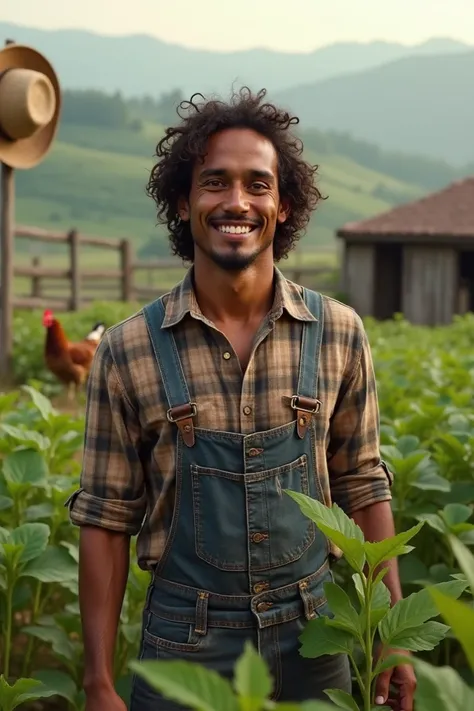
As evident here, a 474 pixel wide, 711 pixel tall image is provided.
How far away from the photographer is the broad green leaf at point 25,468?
354 cm

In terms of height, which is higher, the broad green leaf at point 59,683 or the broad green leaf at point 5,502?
the broad green leaf at point 5,502

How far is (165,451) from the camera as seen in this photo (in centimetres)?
249

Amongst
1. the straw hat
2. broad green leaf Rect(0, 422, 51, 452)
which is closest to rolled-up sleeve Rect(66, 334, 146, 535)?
broad green leaf Rect(0, 422, 51, 452)

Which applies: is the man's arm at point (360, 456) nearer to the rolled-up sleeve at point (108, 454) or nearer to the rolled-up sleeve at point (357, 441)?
the rolled-up sleeve at point (357, 441)

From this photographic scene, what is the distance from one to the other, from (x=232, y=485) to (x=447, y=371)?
12.9 feet

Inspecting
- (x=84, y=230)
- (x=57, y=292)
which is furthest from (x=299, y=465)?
(x=84, y=230)

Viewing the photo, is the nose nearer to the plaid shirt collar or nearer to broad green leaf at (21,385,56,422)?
the plaid shirt collar

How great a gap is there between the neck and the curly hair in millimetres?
246

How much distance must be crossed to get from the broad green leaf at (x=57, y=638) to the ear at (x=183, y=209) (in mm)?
1417

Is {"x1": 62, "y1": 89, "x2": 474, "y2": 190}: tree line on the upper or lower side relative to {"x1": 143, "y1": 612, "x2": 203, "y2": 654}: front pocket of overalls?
upper

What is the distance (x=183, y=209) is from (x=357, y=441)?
72 centimetres

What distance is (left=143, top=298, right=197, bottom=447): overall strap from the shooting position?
2.44 metres

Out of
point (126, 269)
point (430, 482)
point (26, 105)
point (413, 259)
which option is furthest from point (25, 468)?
point (413, 259)

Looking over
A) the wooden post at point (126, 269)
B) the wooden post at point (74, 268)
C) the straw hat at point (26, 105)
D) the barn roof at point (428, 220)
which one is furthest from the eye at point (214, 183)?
the barn roof at point (428, 220)
